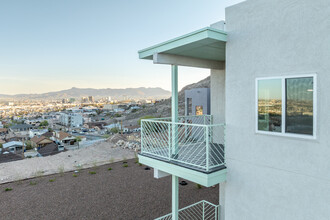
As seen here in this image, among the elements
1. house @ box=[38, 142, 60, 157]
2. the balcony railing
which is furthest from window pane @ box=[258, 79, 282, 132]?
house @ box=[38, 142, 60, 157]

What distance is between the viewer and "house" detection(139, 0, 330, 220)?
3.33 metres

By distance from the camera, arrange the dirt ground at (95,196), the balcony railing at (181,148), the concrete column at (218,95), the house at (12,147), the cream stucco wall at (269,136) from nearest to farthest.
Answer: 1. the cream stucco wall at (269,136)
2. the balcony railing at (181,148)
3. the concrete column at (218,95)
4. the dirt ground at (95,196)
5. the house at (12,147)

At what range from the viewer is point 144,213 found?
27.9 ft

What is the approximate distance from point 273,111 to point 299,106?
16.7 inches

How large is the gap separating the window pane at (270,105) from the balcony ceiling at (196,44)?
4.13 feet

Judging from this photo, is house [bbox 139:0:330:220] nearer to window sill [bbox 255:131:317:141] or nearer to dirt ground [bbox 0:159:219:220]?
window sill [bbox 255:131:317:141]

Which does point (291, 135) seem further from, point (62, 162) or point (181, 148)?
point (62, 162)

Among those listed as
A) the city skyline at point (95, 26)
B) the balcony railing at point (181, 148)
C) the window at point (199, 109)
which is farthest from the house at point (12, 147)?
the balcony railing at point (181, 148)

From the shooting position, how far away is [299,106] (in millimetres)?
3508

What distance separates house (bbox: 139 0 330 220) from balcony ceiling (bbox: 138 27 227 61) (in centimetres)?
2

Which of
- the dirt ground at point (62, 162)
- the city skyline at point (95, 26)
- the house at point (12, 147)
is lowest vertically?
the house at point (12, 147)

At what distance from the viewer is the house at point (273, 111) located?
3.33 metres

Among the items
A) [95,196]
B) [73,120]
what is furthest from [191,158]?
Answer: [73,120]

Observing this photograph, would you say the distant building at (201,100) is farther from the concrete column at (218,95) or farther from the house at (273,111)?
the house at (273,111)
